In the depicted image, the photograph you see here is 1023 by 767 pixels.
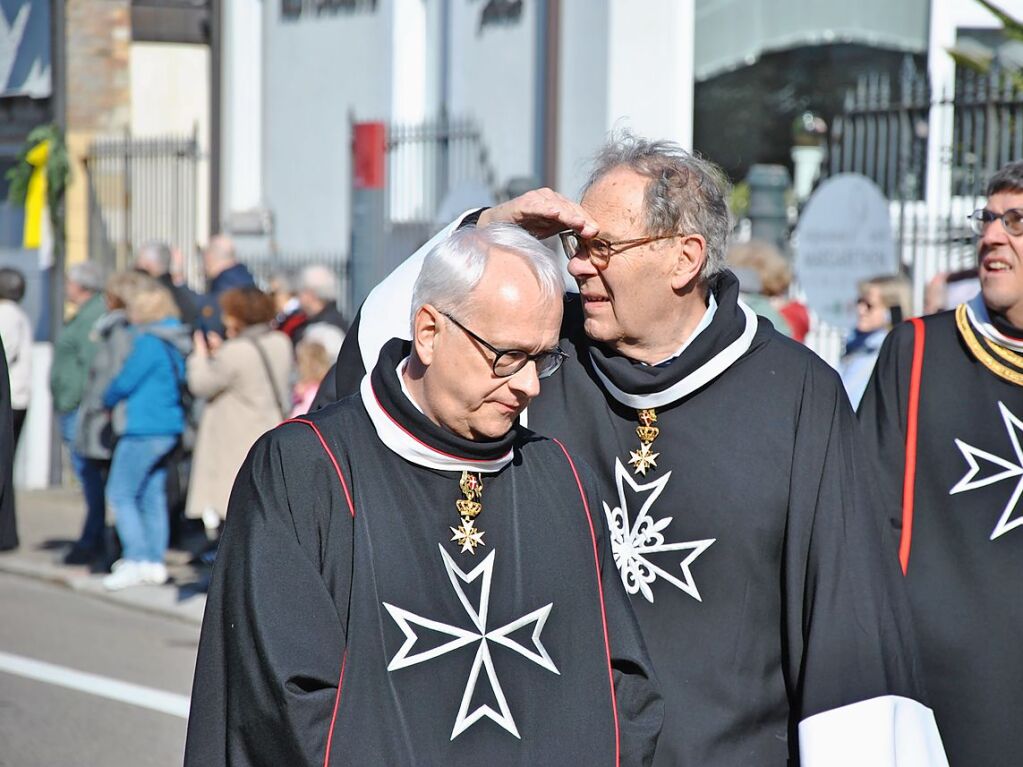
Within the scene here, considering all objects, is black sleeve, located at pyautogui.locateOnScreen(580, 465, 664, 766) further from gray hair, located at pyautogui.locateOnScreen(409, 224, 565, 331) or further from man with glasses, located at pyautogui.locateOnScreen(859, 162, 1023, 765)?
man with glasses, located at pyautogui.locateOnScreen(859, 162, 1023, 765)

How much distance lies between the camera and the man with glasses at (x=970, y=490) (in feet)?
12.8

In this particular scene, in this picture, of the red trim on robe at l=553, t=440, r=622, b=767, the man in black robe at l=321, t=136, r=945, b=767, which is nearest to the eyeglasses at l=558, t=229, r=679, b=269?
the man in black robe at l=321, t=136, r=945, b=767

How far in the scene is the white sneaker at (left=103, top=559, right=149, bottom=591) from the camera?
9805 mm

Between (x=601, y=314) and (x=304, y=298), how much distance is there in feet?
22.1

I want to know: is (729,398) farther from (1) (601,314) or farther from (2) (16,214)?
(2) (16,214)

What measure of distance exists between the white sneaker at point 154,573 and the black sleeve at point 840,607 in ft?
23.7

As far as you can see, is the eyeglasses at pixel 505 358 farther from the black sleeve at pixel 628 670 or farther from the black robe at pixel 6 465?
the black robe at pixel 6 465

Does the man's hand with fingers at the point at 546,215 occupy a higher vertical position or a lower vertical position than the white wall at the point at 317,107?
lower

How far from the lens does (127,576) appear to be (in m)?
9.85

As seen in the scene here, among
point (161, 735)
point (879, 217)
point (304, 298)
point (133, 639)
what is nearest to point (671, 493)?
point (161, 735)

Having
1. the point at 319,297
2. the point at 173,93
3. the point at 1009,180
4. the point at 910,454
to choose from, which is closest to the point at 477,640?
the point at 910,454

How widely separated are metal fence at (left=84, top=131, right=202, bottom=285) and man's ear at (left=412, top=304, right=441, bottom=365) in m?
11.8

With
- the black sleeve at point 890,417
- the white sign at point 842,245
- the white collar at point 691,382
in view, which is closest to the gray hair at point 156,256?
the white sign at point 842,245

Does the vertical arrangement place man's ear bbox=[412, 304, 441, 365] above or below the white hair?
above
